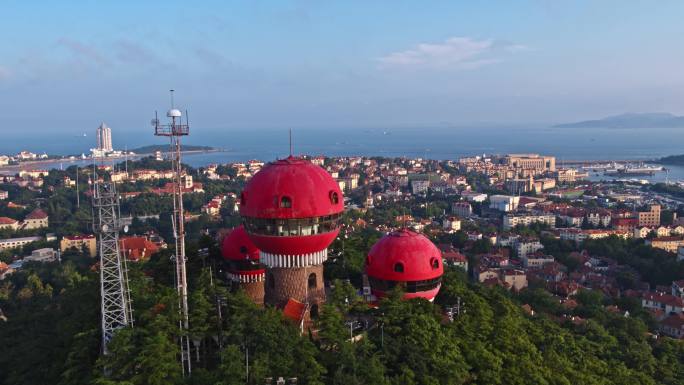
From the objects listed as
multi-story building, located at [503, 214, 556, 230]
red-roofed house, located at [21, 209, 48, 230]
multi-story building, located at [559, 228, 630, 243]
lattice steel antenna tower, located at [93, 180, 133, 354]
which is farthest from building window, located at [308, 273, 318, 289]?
red-roofed house, located at [21, 209, 48, 230]

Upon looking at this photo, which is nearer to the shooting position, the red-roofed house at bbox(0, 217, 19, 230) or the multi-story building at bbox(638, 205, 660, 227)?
the red-roofed house at bbox(0, 217, 19, 230)

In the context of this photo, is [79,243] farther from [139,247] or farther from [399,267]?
[399,267]

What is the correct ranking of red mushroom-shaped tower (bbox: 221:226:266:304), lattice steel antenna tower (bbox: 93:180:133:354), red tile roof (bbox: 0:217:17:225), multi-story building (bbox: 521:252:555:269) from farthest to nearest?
1. red tile roof (bbox: 0:217:17:225)
2. multi-story building (bbox: 521:252:555:269)
3. red mushroom-shaped tower (bbox: 221:226:266:304)
4. lattice steel antenna tower (bbox: 93:180:133:354)

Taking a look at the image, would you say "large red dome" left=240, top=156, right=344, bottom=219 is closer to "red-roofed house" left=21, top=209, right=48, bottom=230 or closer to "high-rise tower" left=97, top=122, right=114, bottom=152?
"high-rise tower" left=97, top=122, right=114, bottom=152

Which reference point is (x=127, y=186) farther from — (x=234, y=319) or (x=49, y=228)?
(x=234, y=319)

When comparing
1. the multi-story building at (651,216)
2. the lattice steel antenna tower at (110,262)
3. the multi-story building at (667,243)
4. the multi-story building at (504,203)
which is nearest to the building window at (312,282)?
the lattice steel antenna tower at (110,262)

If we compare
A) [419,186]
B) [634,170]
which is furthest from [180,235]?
[634,170]

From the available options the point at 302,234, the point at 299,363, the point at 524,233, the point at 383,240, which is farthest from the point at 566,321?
the point at 524,233

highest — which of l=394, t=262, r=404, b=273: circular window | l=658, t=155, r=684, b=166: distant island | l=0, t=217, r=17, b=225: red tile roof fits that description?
l=394, t=262, r=404, b=273: circular window
